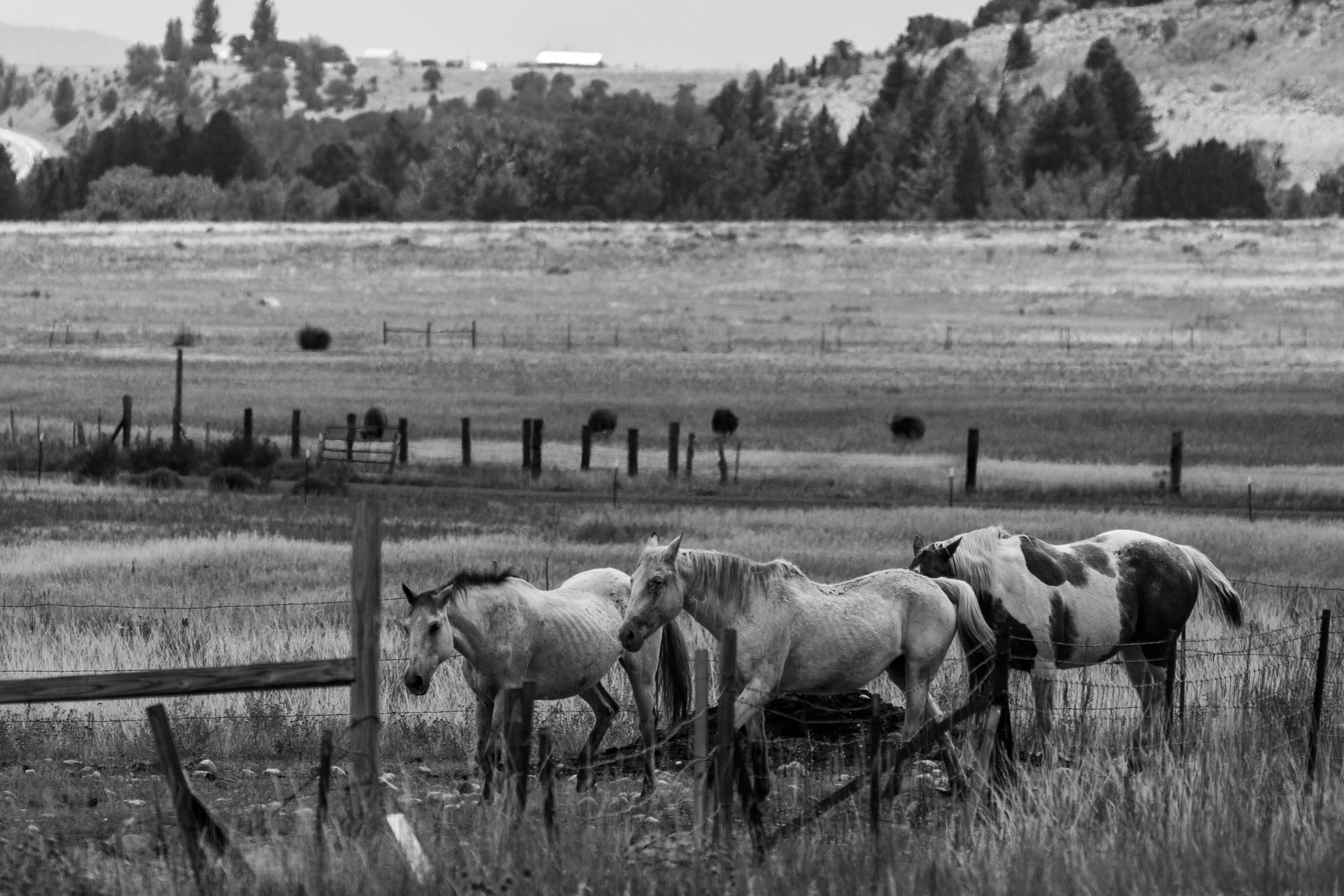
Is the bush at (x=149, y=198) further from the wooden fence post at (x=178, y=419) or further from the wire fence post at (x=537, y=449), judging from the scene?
the wire fence post at (x=537, y=449)

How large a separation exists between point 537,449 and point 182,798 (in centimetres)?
2509

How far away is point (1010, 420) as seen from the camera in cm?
4419

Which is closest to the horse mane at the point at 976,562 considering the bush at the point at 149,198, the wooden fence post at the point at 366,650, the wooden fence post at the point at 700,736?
the wooden fence post at the point at 700,736

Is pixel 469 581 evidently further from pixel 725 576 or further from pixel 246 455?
pixel 246 455

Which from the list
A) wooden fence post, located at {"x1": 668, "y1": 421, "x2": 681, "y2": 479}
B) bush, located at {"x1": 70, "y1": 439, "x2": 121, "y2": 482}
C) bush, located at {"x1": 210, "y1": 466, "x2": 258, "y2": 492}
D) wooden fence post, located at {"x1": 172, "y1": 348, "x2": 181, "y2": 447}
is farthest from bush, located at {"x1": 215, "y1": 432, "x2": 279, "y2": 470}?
wooden fence post, located at {"x1": 668, "y1": 421, "x2": 681, "y2": 479}

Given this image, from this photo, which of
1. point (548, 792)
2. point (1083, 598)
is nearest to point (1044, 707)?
point (1083, 598)

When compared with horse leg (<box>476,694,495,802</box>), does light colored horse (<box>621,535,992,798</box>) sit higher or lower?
higher

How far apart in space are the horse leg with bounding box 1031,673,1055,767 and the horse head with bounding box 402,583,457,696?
3.58 m

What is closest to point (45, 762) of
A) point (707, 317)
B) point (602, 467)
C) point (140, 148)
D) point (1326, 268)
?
point (602, 467)

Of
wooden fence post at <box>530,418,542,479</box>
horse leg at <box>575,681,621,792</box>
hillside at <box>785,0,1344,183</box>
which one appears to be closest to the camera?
horse leg at <box>575,681,621,792</box>

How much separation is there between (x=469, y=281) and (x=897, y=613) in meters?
77.7

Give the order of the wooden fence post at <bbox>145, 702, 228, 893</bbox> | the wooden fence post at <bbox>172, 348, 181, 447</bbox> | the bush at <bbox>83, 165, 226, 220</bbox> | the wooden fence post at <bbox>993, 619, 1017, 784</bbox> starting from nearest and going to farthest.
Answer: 1. the wooden fence post at <bbox>145, 702, 228, 893</bbox>
2. the wooden fence post at <bbox>993, 619, 1017, 784</bbox>
3. the wooden fence post at <bbox>172, 348, 181, 447</bbox>
4. the bush at <bbox>83, 165, 226, 220</bbox>

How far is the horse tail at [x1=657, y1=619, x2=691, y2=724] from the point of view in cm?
1176

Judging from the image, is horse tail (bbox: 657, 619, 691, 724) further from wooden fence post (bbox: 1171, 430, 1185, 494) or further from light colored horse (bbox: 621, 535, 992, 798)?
wooden fence post (bbox: 1171, 430, 1185, 494)
